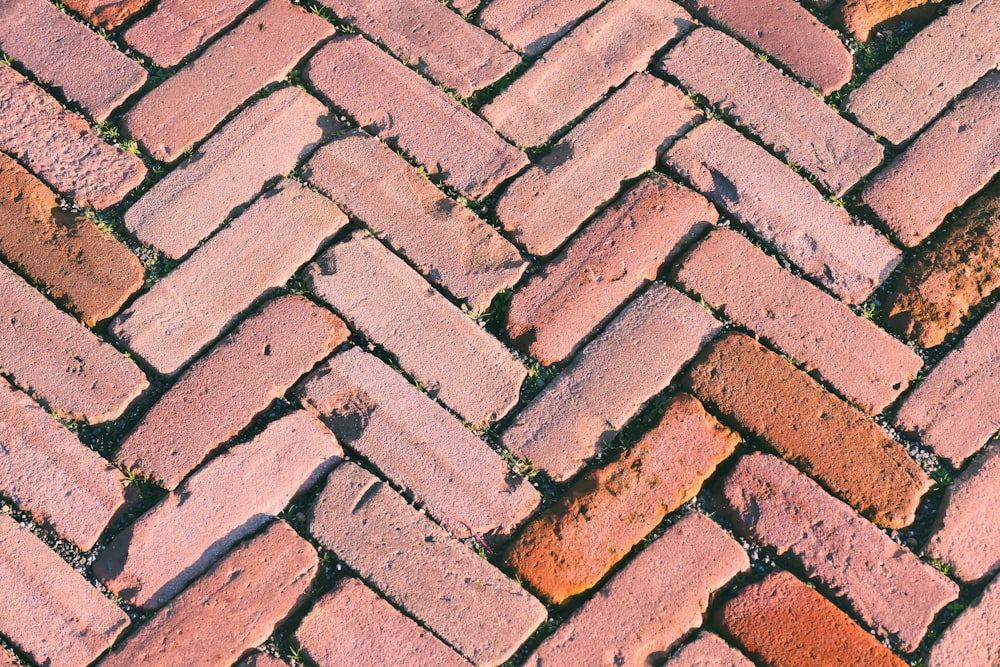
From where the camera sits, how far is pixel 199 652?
2.09m

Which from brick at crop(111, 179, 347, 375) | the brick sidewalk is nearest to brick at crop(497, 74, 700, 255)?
the brick sidewalk

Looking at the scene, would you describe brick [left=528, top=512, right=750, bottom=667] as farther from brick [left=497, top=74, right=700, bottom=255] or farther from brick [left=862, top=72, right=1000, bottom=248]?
brick [left=862, top=72, right=1000, bottom=248]

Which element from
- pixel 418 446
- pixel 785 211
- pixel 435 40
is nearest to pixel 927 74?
pixel 785 211

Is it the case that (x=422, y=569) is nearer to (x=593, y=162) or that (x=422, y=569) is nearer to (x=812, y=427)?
(x=812, y=427)

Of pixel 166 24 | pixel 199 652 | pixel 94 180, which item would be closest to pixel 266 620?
pixel 199 652

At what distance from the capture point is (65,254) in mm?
2334

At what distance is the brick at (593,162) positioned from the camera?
238 centimetres

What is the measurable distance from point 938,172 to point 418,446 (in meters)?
1.60

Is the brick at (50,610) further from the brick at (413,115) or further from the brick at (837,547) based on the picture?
the brick at (837,547)

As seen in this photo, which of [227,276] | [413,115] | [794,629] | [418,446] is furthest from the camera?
[413,115]

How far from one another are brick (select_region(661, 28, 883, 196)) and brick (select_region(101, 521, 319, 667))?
1648 millimetres

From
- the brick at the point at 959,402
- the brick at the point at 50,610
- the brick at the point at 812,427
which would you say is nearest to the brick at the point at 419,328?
the brick at the point at 812,427

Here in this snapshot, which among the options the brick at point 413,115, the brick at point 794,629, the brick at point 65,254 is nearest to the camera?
the brick at point 794,629

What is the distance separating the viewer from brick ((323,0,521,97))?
2.50 m
